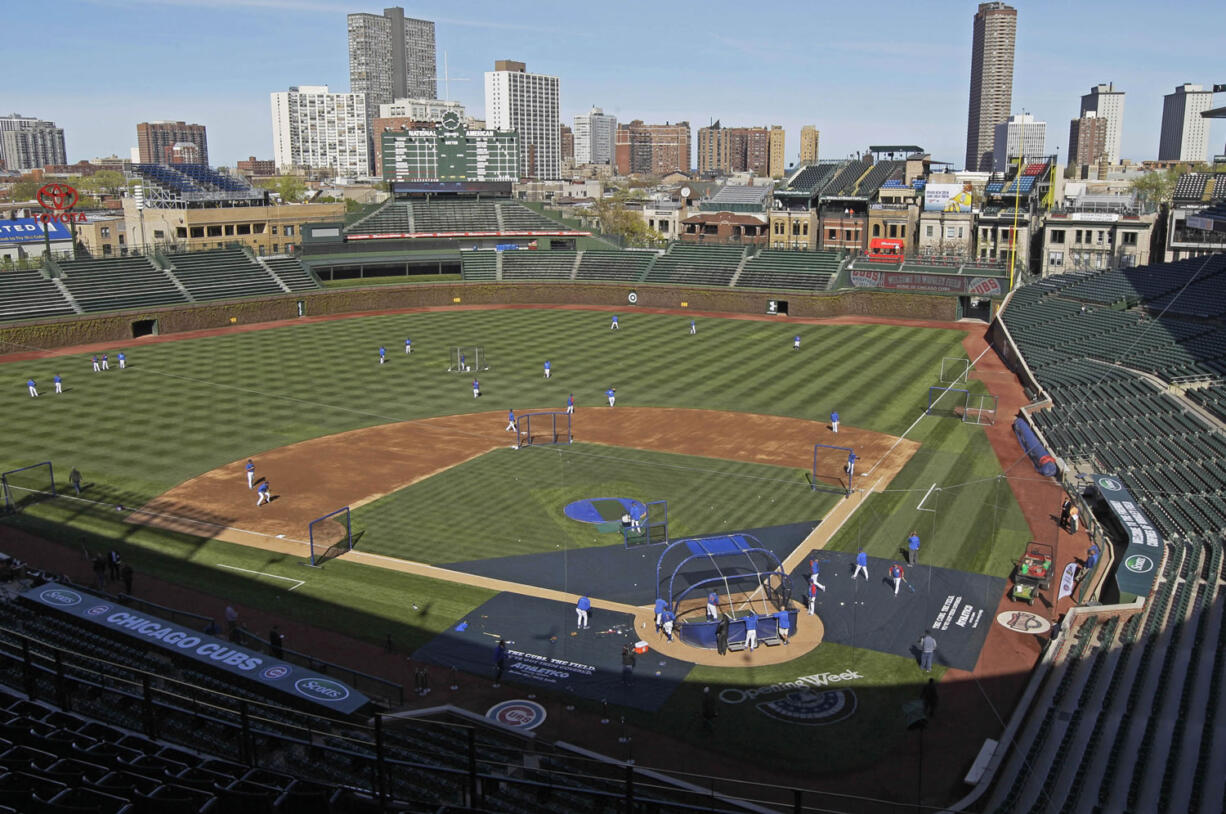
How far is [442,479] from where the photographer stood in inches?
1452

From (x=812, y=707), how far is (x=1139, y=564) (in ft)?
35.0

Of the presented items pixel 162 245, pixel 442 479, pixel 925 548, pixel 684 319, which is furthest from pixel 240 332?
pixel 925 548

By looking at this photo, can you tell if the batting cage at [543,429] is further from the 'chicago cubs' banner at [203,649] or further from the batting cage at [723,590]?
the 'chicago cubs' banner at [203,649]

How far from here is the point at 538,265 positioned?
3482 inches

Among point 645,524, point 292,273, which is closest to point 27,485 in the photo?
point 645,524

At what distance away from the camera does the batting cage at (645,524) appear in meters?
30.8

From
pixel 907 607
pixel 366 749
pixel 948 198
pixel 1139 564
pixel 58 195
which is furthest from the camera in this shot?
pixel 948 198

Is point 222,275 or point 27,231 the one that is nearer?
point 27,231

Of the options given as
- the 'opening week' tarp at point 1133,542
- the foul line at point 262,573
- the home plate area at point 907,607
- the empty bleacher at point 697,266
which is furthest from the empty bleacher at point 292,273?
the 'opening week' tarp at point 1133,542

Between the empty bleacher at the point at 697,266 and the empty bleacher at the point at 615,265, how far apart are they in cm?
114

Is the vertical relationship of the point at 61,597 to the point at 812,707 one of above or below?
above

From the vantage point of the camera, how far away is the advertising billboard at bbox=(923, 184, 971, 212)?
90625mm

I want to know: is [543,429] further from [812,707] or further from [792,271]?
[792,271]

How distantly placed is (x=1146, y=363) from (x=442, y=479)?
114ft
